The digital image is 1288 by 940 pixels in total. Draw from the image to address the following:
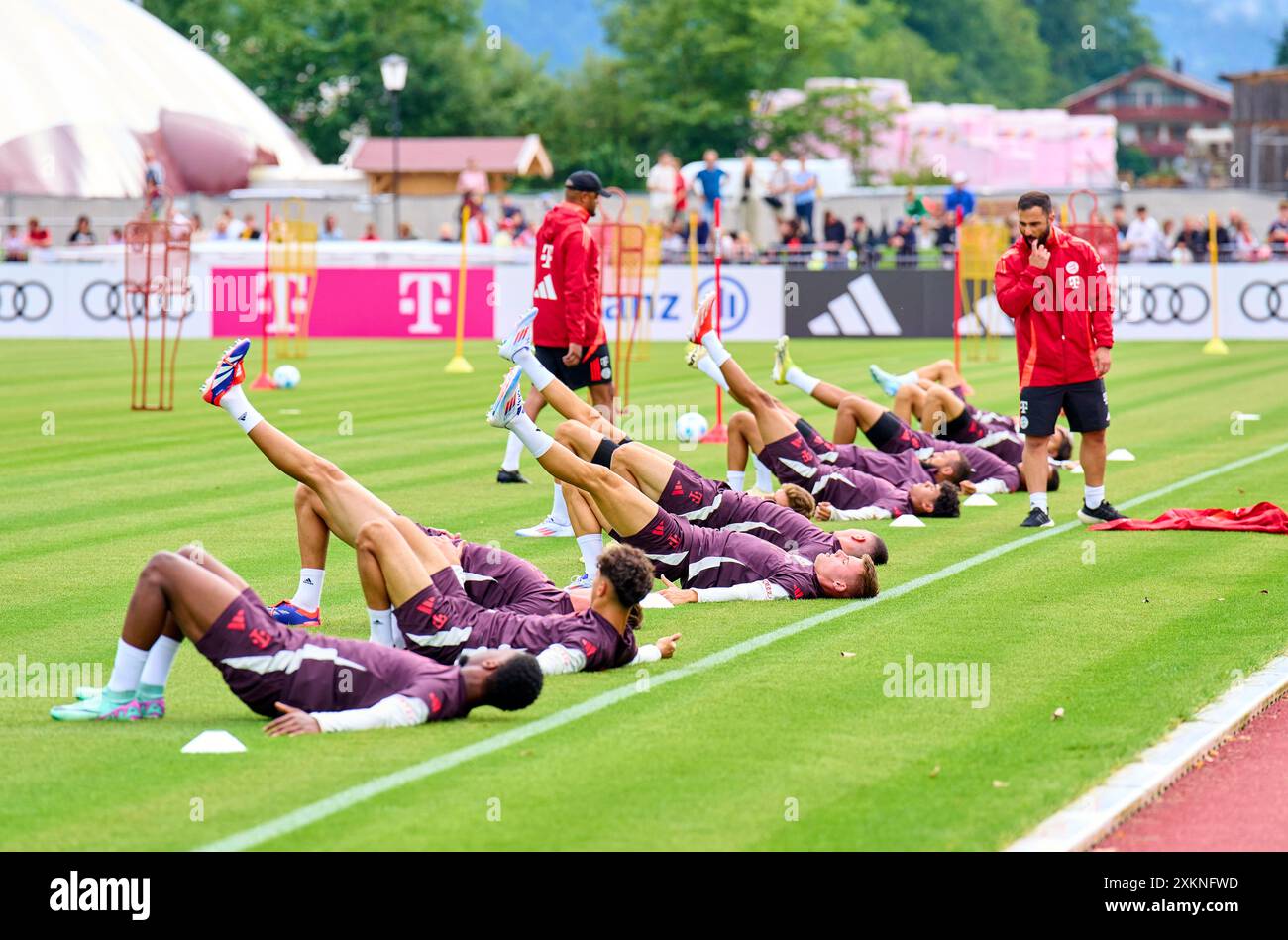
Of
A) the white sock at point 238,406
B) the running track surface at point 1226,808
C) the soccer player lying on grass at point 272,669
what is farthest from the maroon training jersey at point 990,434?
the soccer player lying on grass at point 272,669

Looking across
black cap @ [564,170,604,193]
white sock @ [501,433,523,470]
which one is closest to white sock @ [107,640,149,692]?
black cap @ [564,170,604,193]

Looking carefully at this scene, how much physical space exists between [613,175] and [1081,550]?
6711 cm

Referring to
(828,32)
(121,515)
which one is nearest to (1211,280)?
(121,515)

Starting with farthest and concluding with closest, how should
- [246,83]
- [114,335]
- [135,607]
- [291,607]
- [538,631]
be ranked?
[246,83]
[114,335]
[291,607]
[538,631]
[135,607]

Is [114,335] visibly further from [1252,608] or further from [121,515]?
[1252,608]

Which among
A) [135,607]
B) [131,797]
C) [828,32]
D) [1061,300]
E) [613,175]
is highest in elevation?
[828,32]

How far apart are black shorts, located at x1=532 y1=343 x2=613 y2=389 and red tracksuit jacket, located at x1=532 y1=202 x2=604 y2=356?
0.06 meters

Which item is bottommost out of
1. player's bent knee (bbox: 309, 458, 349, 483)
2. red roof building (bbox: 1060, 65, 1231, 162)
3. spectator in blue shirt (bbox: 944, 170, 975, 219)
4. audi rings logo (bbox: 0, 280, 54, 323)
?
player's bent knee (bbox: 309, 458, 349, 483)

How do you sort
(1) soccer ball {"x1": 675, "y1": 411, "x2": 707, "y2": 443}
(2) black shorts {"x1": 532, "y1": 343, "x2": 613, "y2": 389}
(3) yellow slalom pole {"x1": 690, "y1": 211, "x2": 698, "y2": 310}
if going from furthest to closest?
1. (3) yellow slalom pole {"x1": 690, "y1": 211, "x2": 698, "y2": 310}
2. (1) soccer ball {"x1": 675, "y1": 411, "x2": 707, "y2": 443}
3. (2) black shorts {"x1": 532, "y1": 343, "x2": 613, "y2": 389}

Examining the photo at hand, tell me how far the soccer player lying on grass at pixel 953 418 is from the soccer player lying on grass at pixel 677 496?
471 centimetres

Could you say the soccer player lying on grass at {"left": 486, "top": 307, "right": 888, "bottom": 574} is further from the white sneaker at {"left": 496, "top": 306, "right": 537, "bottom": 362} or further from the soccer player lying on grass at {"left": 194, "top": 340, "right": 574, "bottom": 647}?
the soccer player lying on grass at {"left": 194, "top": 340, "right": 574, "bottom": 647}

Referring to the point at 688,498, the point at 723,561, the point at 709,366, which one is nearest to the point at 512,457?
the point at 709,366

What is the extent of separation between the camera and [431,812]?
7285 mm

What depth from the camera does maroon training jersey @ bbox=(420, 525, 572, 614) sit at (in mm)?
10070
